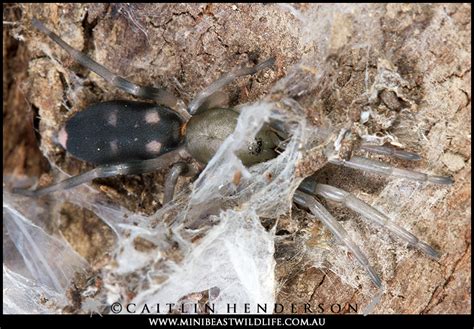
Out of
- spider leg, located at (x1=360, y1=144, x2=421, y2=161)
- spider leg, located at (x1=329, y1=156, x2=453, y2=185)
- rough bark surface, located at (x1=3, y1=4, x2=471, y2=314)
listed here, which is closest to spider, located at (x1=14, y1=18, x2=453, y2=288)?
rough bark surface, located at (x1=3, y1=4, x2=471, y2=314)

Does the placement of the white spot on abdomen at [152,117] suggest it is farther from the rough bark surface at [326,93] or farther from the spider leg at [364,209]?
the spider leg at [364,209]

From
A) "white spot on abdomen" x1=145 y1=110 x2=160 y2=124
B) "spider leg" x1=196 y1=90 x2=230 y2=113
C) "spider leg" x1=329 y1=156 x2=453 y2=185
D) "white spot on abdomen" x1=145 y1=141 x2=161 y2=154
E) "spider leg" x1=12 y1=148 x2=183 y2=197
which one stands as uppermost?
"spider leg" x1=196 y1=90 x2=230 y2=113

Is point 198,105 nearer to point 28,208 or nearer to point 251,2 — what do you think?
point 251,2

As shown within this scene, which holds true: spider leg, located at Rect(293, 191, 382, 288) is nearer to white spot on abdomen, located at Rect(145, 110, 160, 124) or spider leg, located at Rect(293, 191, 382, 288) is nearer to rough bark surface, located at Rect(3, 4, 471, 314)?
rough bark surface, located at Rect(3, 4, 471, 314)

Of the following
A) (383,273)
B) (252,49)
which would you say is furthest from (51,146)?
(383,273)

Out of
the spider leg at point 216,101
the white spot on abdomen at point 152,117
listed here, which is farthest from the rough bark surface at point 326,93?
the white spot on abdomen at point 152,117

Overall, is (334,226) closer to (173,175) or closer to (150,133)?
(173,175)

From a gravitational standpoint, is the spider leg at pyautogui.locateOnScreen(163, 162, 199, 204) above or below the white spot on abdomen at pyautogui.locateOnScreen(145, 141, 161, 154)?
below

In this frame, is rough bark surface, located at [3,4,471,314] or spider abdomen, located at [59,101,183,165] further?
spider abdomen, located at [59,101,183,165]
